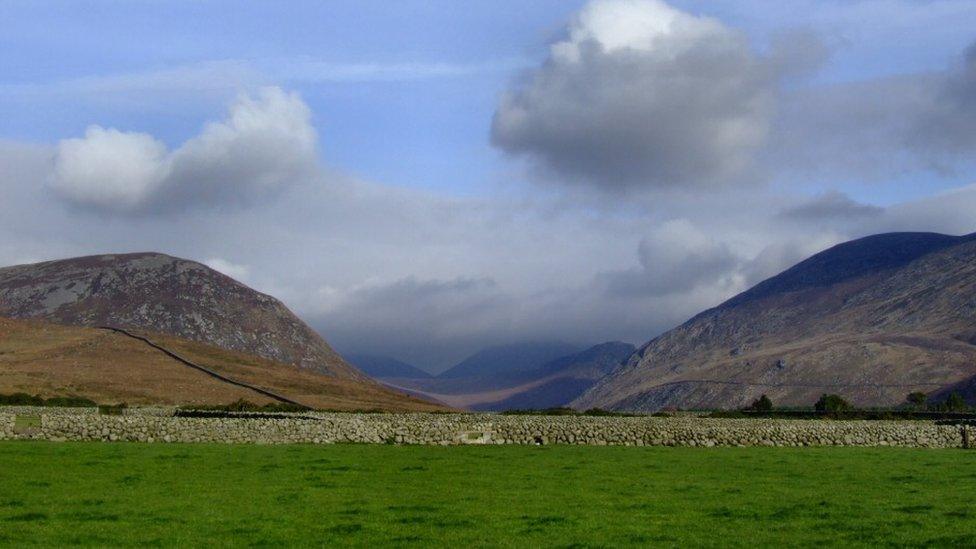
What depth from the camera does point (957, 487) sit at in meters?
26.9

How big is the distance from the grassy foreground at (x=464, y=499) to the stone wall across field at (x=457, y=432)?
5916mm

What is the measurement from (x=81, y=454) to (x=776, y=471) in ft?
78.4

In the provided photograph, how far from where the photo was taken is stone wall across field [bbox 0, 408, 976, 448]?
4266 cm

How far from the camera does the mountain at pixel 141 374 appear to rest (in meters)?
102

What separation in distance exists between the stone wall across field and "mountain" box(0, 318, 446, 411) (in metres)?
54.3

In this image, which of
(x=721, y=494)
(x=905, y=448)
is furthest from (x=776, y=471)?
(x=905, y=448)

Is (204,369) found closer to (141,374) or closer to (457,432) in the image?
(141,374)

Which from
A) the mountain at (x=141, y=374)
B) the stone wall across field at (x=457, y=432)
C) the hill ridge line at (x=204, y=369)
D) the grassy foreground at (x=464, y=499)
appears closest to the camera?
the grassy foreground at (x=464, y=499)

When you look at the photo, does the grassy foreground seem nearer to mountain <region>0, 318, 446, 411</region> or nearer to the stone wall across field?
the stone wall across field

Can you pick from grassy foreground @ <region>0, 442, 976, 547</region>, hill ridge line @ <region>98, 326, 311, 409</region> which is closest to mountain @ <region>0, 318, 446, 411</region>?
hill ridge line @ <region>98, 326, 311, 409</region>

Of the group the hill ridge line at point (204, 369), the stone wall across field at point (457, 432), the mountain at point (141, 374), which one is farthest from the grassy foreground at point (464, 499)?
the hill ridge line at point (204, 369)

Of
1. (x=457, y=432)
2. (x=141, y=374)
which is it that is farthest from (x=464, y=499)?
(x=141, y=374)

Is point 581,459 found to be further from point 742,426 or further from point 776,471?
point 742,426

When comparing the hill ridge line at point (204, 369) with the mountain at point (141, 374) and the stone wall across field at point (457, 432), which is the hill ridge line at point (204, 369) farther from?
the stone wall across field at point (457, 432)
